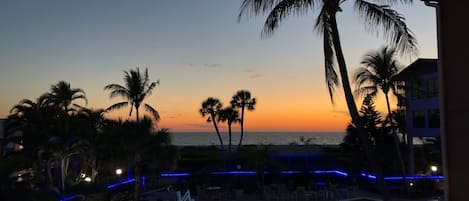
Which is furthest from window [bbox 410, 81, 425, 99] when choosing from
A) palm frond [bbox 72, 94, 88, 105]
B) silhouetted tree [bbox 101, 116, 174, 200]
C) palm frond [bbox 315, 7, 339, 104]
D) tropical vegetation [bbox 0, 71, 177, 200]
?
palm frond [bbox 72, 94, 88, 105]

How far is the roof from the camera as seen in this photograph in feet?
80.3

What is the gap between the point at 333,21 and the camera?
→ 856cm

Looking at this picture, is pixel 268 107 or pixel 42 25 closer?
pixel 42 25

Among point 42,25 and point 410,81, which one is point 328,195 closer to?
→ point 410,81

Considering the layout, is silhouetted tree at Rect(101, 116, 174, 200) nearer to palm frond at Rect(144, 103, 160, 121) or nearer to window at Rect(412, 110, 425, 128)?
palm frond at Rect(144, 103, 160, 121)

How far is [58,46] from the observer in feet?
69.4

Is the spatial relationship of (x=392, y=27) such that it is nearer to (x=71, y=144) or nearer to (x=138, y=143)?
(x=138, y=143)

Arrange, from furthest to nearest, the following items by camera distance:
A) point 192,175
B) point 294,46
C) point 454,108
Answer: point 192,175 → point 294,46 → point 454,108

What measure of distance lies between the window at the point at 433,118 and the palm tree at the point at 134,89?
16.0 metres

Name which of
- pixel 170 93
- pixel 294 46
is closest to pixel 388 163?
pixel 294 46

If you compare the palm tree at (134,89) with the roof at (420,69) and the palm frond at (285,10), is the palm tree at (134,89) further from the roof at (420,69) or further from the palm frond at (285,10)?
the palm frond at (285,10)

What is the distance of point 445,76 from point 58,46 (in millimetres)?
19290

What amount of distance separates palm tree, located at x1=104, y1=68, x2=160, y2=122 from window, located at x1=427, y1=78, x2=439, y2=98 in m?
16.0

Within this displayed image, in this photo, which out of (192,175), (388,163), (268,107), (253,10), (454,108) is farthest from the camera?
(268,107)
